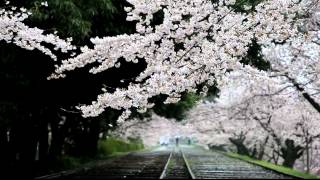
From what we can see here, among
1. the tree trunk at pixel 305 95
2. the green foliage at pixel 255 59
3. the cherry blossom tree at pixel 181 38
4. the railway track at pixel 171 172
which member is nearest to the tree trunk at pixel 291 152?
the railway track at pixel 171 172

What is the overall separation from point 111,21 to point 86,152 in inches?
984

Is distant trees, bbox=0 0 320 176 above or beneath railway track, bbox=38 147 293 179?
above

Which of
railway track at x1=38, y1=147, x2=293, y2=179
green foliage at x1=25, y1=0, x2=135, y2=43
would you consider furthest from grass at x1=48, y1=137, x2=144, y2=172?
green foliage at x1=25, y1=0, x2=135, y2=43

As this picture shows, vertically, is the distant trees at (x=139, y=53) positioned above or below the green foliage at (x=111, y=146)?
below

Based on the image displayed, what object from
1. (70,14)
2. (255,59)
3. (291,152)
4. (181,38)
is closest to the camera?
(181,38)

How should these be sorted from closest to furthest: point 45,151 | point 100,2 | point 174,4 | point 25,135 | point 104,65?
point 174,4 < point 104,65 < point 100,2 < point 25,135 < point 45,151

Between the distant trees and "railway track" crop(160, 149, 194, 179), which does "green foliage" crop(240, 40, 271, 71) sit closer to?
the distant trees

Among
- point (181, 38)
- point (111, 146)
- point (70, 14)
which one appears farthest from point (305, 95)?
point (111, 146)

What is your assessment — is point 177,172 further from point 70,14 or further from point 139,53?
point 139,53

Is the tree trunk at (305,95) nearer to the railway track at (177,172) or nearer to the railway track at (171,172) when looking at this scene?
the railway track at (171,172)

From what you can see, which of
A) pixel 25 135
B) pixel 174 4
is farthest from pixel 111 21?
pixel 25 135

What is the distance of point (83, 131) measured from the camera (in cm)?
4309

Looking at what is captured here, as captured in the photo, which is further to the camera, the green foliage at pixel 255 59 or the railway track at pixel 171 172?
the railway track at pixel 171 172

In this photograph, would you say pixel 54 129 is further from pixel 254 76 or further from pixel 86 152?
pixel 254 76
